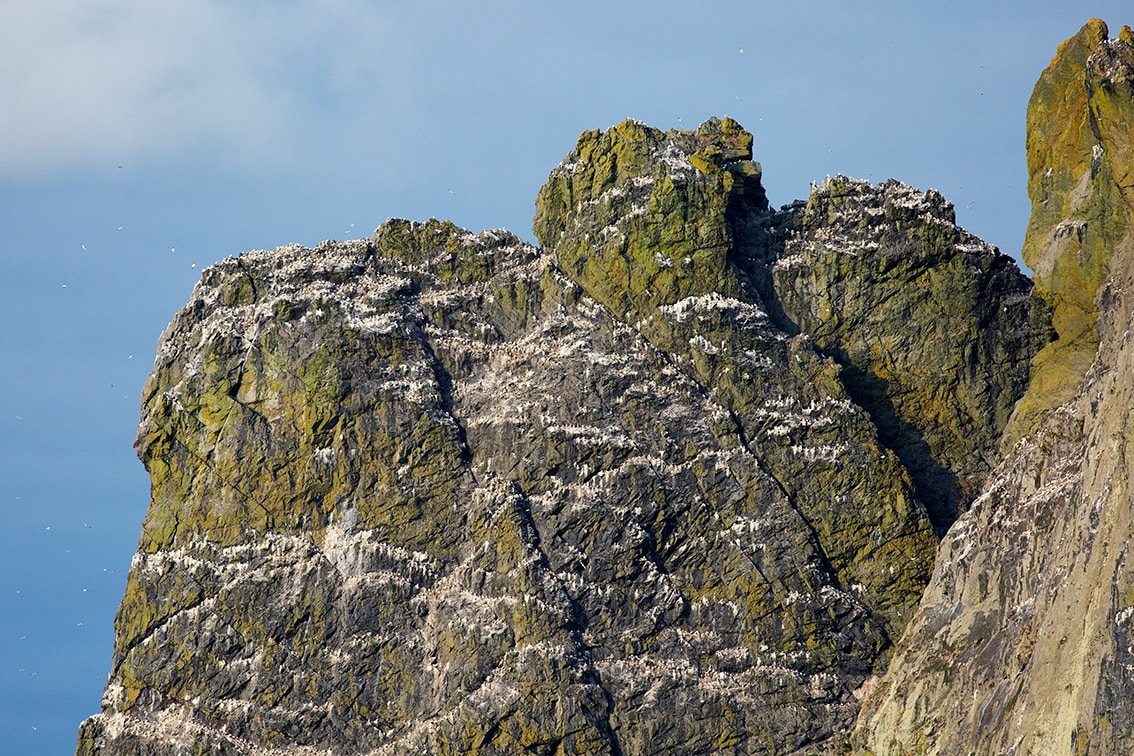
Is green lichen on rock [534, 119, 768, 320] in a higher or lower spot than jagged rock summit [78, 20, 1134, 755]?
higher

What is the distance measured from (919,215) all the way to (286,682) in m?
40.1

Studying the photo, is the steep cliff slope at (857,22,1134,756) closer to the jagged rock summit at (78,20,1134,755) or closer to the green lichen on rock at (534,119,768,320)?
the jagged rock summit at (78,20,1134,755)

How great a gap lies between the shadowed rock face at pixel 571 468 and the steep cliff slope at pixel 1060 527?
5.86 m

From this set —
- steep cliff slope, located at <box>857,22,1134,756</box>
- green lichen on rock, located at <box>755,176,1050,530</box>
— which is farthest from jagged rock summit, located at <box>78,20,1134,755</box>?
steep cliff slope, located at <box>857,22,1134,756</box>

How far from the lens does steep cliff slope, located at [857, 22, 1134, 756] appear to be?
45.8 m

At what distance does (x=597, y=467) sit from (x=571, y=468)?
4.09 feet

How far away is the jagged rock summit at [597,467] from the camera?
6662 cm

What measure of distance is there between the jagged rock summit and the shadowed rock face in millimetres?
151

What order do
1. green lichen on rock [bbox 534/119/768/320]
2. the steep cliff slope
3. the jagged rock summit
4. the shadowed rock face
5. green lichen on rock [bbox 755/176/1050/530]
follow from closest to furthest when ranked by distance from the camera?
1. the steep cliff slope
2. the jagged rock summit
3. the shadowed rock face
4. green lichen on rock [bbox 755/176/1050/530]
5. green lichen on rock [bbox 534/119/768/320]

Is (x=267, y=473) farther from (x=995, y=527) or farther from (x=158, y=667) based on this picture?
(x=995, y=527)

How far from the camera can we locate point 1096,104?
63656mm

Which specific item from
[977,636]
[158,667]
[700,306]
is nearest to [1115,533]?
[977,636]

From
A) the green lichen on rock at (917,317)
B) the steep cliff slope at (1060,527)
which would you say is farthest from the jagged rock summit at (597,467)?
the steep cliff slope at (1060,527)

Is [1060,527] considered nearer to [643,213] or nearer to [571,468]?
[571,468]
